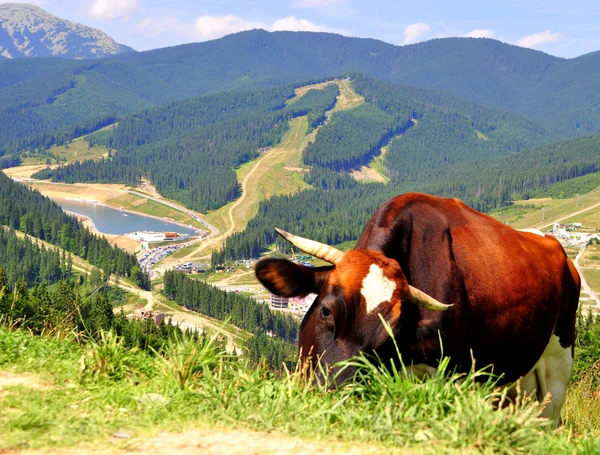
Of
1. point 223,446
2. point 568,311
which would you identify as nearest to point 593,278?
point 568,311

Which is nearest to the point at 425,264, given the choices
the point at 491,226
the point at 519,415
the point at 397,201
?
the point at 397,201

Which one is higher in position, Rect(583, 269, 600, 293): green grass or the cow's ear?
the cow's ear

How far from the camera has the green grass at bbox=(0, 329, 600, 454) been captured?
5148 millimetres

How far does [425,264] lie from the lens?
26.8 ft

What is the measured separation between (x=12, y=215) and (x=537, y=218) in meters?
142

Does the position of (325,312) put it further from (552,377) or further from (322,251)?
(552,377)

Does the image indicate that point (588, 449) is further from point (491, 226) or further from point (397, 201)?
point (491, 226)

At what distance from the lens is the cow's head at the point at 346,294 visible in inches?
276

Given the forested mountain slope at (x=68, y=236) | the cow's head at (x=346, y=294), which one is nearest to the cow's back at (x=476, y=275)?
the cow's head at (x=346, y=294)

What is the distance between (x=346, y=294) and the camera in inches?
279

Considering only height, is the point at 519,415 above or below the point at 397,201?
below

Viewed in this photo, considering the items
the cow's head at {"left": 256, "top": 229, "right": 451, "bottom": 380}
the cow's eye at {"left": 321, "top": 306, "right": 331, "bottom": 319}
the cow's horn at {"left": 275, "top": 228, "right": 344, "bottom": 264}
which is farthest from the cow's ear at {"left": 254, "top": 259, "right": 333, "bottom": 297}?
the cow's eye at {"left": 321, "top": 306, "right": 331, "bottom": 319}

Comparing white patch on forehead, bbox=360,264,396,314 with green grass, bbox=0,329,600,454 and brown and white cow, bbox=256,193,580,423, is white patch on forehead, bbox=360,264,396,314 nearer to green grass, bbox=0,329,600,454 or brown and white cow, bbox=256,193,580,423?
brown and white cow, bbox=256,193,580,423

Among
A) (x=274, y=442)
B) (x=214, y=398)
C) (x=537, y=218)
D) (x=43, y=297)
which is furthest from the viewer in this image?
(x=537, y=218)
